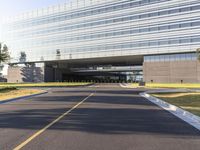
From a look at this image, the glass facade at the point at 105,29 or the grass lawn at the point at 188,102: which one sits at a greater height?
the glass facade at the point at 105,29

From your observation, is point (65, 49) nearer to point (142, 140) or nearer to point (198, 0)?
point (198, 0)

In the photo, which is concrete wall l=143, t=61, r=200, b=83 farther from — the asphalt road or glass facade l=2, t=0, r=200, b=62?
the asphalt road

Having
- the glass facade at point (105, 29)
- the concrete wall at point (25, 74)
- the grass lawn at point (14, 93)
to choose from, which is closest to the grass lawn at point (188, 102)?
the grass lawn at point (14, 93)

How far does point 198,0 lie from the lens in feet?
235

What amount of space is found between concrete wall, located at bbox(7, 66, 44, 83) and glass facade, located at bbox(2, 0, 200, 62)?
3.85 metres

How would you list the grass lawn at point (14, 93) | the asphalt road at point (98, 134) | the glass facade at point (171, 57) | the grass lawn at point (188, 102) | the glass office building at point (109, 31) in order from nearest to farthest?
the asphalt road at point (98, 134)
the grass lawn at point (188, 102)
the grass lawn at point (14, 93)
the glass office building at point (109, 31)
the glass facade at point (171, 57)

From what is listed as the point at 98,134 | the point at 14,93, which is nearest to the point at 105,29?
the point at 14,93

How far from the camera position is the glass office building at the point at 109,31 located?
74.8 m

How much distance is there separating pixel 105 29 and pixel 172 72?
25245mm

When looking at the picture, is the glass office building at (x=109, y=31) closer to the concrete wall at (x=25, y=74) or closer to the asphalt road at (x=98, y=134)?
the concrete wall at (x=25, y=74)

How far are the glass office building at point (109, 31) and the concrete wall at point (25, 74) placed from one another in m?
3.32

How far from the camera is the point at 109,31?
88938 mm

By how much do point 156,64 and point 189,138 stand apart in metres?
74.3

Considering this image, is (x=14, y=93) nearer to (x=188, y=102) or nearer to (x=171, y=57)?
(x=188, y=102)
